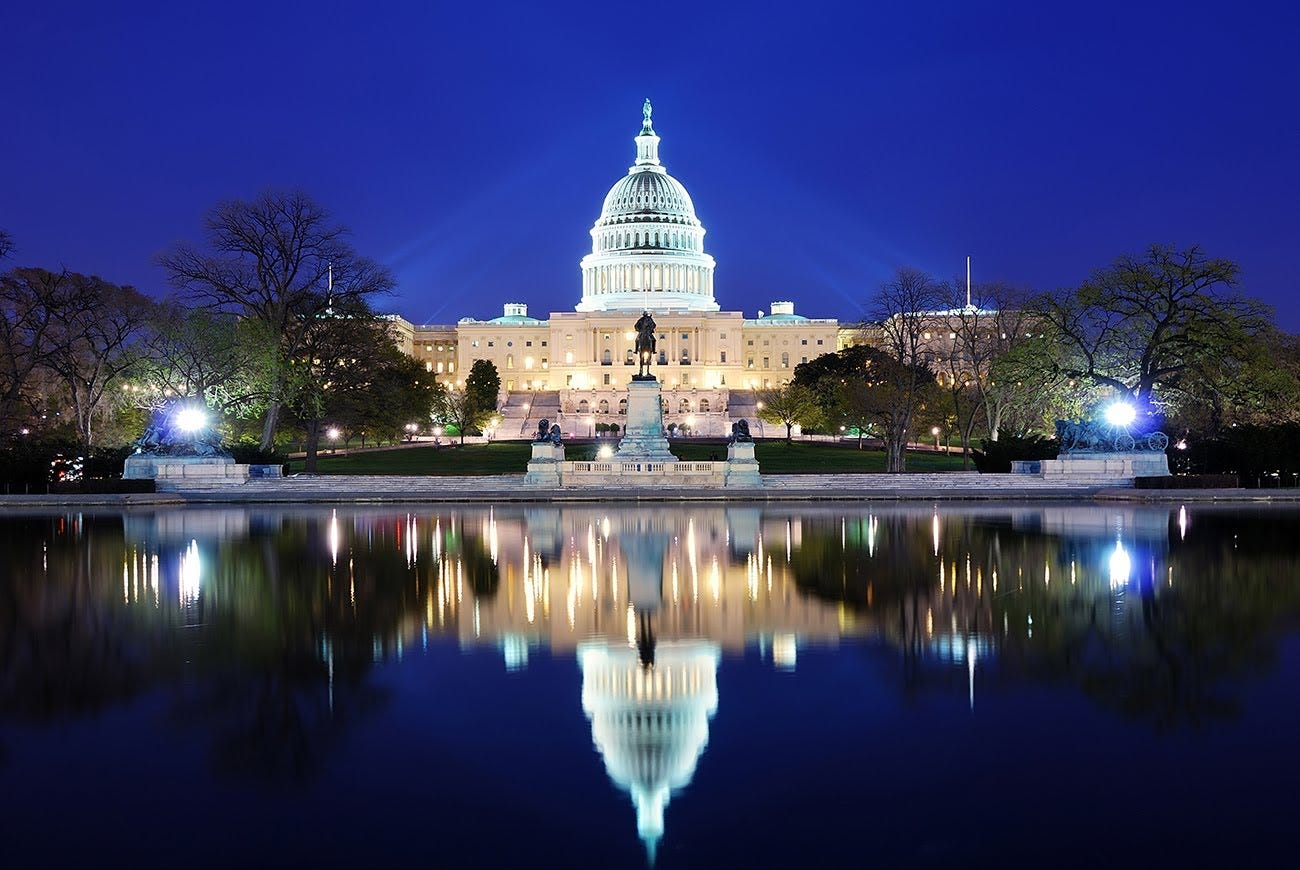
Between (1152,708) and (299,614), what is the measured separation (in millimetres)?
9556

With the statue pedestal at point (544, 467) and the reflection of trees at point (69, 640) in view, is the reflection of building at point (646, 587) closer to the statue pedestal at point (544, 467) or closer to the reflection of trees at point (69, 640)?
the reflection of trees at point (69, 640)

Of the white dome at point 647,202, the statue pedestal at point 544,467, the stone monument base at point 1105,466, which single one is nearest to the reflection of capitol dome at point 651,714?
the statue pedestal at point 544,467

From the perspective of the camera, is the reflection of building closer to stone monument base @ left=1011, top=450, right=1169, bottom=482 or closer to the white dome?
stone monument base @ left=1011, top=450, right=1169, bottom=482

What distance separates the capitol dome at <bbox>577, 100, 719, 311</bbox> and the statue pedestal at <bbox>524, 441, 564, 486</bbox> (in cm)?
11497

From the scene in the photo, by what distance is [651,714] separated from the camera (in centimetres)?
1073

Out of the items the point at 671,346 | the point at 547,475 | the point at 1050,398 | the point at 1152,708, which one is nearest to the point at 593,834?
the point at 1152,708

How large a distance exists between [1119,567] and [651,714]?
475 inches

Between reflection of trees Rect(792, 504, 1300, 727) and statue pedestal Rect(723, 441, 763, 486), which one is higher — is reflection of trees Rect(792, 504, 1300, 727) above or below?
below

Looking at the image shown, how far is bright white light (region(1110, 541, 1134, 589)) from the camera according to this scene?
18453 mm

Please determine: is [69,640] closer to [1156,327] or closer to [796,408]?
[1156,327]

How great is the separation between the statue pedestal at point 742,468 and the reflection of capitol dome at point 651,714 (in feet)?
102

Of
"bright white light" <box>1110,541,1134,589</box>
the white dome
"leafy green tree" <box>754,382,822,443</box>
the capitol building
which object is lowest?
"bright white light" <box>1110,541,1134,589</box>

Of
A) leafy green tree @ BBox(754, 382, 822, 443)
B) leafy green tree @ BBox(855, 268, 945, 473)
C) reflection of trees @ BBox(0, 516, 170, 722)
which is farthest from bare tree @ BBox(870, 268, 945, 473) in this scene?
reflection of trees @ BBox(0, 516, 170, 722)

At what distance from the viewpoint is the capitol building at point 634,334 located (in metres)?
154
